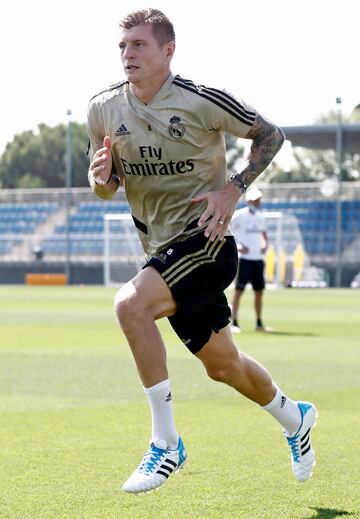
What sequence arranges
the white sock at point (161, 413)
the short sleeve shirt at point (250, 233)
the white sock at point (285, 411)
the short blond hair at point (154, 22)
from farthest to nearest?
the short sleeve shirt at point (250, 233), the white sock at point (285, 411), the short blond hair at point (154, 22), the white sock at point (161, 413)

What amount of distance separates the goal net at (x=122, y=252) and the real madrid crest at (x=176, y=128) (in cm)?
3924

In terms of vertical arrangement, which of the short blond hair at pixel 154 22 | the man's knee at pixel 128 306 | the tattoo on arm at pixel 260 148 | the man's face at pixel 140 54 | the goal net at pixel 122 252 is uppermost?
the short blond hair at pixel 154 22

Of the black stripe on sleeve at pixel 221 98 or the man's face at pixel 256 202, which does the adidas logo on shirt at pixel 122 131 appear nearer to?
the black stripe on sleeve at pixel 221 98

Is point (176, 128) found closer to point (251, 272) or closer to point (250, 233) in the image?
point (251, 272)

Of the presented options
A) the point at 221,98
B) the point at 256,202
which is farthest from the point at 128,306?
the point at 256,202

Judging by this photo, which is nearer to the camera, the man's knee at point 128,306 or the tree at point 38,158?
the man's knee at point 128,306

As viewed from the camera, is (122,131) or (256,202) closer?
(122,131)

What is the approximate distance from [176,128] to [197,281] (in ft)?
2.68

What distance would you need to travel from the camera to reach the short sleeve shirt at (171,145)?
607 centimetres

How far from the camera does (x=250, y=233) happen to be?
1917 centimetres

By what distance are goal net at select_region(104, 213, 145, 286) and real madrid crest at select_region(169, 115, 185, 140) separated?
39.2 m

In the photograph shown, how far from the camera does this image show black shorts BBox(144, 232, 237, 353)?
5984mm

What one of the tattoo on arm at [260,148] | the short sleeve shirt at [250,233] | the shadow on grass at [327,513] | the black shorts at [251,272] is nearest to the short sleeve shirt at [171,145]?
the tattoo on arm at [260,148]

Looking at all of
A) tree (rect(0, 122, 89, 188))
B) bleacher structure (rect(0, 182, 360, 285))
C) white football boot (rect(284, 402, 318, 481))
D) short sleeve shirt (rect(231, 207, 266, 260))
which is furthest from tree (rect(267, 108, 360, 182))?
white football boot (rect(284, 402, 318, 481))
